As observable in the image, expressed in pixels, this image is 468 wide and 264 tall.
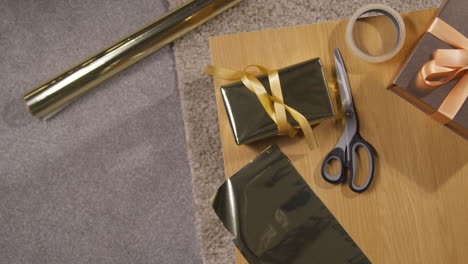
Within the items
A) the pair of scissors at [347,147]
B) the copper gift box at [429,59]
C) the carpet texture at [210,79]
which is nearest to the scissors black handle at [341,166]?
the pair of scissors at [347,147]

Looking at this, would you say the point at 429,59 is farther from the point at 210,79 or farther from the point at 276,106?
the point at 210,79

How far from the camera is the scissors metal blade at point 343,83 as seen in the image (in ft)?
1.80

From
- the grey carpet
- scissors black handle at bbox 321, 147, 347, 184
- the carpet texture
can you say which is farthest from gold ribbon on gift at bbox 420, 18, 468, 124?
the grey carpet

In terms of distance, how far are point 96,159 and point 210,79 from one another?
315mm

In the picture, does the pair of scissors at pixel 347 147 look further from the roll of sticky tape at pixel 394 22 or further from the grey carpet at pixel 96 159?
the grey carpet at pixel 96 159

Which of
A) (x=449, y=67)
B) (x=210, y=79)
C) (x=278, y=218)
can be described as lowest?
(x=278, y=218)

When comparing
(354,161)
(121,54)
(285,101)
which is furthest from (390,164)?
(121,54)

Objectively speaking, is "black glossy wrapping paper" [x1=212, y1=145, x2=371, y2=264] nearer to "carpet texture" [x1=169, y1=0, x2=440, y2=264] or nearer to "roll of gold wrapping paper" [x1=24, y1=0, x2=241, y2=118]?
"carpet texture" [x1=169, y1=0, x2=440, y2=264]

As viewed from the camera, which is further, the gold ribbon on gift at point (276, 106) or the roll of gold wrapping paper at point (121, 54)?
the roll of gold wrapping paper at point (121, 54)

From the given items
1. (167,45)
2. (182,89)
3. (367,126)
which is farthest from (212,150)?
(367,126)

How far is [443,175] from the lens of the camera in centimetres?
56

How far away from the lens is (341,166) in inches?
21.7

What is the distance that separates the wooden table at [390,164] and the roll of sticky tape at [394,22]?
27mm

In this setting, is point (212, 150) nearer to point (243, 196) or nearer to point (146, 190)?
point (146, 190)
